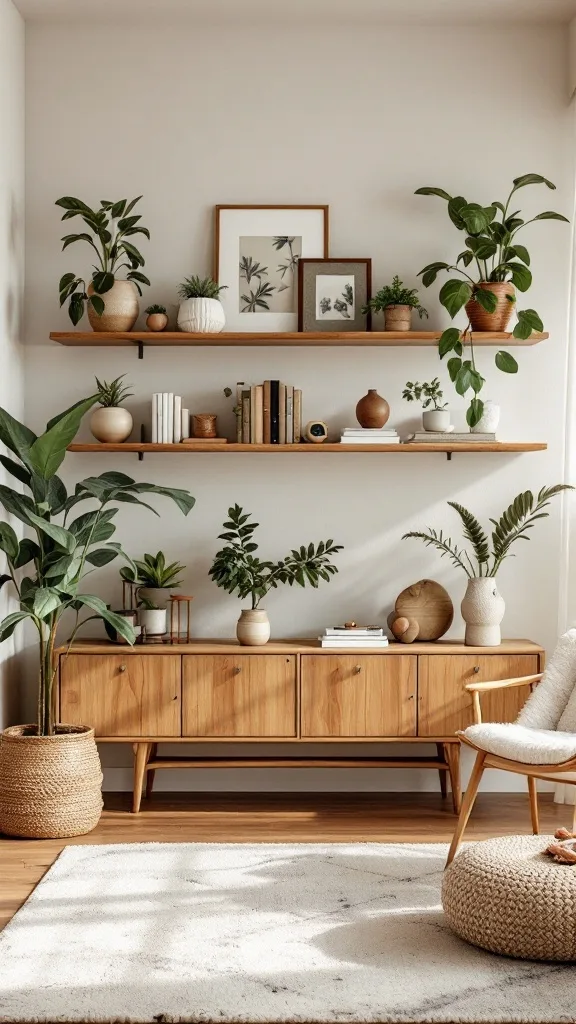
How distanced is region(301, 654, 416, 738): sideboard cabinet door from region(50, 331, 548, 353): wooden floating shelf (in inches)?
49.1

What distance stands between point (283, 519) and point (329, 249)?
1144 millimetres

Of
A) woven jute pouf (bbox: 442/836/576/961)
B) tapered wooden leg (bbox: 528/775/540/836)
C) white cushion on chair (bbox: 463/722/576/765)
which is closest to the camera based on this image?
woven jute pouf (bbox: 442/836/576/961)

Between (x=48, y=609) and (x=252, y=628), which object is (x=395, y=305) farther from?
(x=48, y=609)

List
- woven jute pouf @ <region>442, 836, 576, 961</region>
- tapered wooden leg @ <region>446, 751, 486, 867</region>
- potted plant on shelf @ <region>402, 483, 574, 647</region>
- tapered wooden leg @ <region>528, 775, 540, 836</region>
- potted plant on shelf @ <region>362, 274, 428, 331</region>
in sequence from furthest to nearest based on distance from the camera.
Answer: potted plant on shelf @ <region>362, 274, 428, 331</region> < potted plant on shelf @ <region>402, 483, 574, 647</region> < tapered wooden leg @ <region>528, 775, 540, 836</region> < tapered wooden leg @ <region>446, 751, 486, 867</region> < woven jute pouf @ <region>442, 836, 576, 961</region>

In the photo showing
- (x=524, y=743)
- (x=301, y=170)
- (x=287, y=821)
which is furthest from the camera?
(x=301, y=170)

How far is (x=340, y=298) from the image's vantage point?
4.51 meters

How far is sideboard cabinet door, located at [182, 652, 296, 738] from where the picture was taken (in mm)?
4160

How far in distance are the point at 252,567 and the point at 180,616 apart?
0.44 m

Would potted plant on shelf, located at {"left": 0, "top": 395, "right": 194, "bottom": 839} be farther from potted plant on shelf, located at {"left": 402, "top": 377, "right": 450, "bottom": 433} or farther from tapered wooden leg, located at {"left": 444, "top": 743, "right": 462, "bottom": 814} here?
tapered wooden leg, located at {"left": 444, "top": 743, "right": 462, "bottom": 814}

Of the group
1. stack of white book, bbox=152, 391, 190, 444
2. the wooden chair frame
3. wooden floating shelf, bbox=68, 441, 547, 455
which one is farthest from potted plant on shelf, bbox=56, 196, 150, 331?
the wooden chair frame

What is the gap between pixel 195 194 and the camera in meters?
4.57

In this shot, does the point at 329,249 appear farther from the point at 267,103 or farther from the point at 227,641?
the point at 227,641

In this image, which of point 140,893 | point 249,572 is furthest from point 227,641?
point 140,893

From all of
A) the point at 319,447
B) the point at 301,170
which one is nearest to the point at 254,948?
the point at 319,447
